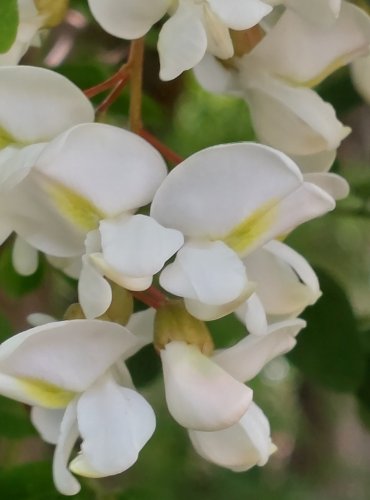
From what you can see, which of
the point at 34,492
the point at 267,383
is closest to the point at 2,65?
the point at 34,492

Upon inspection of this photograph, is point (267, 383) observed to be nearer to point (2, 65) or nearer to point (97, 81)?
point (97, 81)

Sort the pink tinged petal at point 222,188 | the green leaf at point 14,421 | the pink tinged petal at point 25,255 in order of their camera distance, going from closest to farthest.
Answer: the pink tinged petal at point 222,188, the pink tinged petal at point 25,255, the green leaf at point 14,421

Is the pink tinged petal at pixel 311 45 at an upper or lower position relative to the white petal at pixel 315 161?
upper

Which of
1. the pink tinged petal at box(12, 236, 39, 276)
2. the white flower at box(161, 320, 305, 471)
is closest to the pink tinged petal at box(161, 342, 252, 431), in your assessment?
the white flower at box(161, 320, 305, 471)

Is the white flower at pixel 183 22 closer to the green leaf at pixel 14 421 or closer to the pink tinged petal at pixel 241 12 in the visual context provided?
the pink tinged petal at pixel 241 12

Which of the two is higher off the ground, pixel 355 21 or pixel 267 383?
pixel 355 21

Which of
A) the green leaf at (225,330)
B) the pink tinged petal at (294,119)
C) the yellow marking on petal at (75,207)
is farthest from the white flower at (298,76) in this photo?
the green leaf at (225,330)
